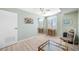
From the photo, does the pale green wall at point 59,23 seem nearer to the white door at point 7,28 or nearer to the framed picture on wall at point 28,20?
the framed picture on wall at point 28,20

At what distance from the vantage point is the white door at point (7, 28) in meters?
2.07

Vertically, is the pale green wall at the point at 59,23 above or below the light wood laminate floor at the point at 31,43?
above

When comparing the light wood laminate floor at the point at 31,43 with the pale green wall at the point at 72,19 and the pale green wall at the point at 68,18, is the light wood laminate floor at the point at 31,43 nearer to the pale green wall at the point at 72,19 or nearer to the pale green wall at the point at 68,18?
the pale green wall at the point at 68,18

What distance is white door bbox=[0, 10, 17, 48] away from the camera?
6.80 ft

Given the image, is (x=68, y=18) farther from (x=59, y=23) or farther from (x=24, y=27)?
(x=24, y=27)

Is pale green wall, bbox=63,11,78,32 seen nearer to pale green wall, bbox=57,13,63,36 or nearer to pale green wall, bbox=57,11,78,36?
pale green wall, bbox=57,11,78,36

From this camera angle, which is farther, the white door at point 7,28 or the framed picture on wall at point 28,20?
the framed picture on wall at point 28,20

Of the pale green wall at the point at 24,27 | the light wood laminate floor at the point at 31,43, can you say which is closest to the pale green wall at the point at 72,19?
the light wood laminate floor at the point at 31,43

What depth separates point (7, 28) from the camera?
214 centimetres

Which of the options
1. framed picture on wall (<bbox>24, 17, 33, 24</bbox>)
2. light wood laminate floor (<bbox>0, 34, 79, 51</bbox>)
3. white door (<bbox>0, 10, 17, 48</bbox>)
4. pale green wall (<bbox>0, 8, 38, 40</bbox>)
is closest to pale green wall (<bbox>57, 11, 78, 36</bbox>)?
light wood laminate floor (<bbox>0, 34, 79, 51</bbox>)
